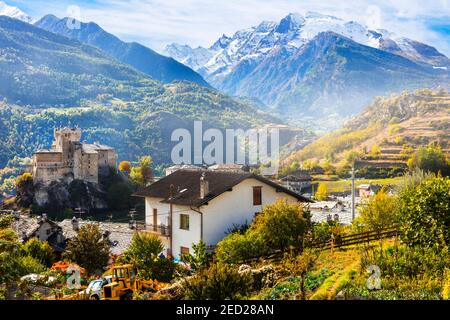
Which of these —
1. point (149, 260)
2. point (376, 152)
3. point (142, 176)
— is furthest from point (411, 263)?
point (376, 152)

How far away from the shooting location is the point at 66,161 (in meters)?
106

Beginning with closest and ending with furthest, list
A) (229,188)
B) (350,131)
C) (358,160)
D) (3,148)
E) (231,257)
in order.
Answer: (231,257), (229,188), (358,160), (350,131), (3,148)

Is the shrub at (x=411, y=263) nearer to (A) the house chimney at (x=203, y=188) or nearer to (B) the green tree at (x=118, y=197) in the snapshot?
(A) the house chimney at (x=203, y=188)

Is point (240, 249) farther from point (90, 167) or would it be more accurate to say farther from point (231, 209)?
point (90, 167)

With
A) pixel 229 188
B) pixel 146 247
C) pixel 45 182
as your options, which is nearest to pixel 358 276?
pixel 146 247

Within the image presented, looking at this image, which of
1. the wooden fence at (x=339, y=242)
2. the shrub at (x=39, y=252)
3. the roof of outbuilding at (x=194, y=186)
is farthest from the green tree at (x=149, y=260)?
the shrub at (x=39, y=252)

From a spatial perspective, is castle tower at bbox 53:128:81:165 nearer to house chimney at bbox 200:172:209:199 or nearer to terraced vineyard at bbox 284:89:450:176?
terraced vineyard at bbox 284:89:450:176

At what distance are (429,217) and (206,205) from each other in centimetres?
1157

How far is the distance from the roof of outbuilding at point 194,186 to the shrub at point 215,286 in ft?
42.6

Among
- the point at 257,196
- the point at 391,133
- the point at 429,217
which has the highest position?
the point at 391,133
